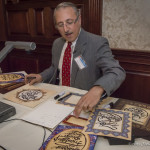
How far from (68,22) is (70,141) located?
1.00 m

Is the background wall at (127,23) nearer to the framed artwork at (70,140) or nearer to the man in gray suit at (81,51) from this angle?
the man in gray suit at (81,51)

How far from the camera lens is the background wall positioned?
5.94ft

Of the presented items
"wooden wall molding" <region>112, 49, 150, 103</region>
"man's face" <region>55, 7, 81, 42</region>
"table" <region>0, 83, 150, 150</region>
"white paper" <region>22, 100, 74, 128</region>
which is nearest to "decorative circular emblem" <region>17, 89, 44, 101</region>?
"white paper" <region>22, 100, 74, 128</region>

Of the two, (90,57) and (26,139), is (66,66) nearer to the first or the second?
(90,57)

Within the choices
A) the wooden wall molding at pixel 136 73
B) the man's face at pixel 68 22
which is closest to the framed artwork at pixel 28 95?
the man's face at pixel 68 22

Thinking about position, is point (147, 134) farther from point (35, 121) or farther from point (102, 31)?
point (102, 31)

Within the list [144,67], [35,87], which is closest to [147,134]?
[35,87]

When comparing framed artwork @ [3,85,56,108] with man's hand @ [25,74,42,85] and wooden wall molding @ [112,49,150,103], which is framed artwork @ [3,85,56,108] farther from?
wooden wall molding @ [112,49,150,103]

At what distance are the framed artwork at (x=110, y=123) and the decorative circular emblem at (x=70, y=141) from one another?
4cm

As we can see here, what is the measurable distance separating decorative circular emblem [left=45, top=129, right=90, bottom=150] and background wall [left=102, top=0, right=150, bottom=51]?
55.9 inches

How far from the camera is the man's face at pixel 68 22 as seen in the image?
55.7 inches

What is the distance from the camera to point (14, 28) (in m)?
2.93

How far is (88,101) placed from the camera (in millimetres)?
927

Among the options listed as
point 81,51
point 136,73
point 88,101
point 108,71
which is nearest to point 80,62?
point 81,51
